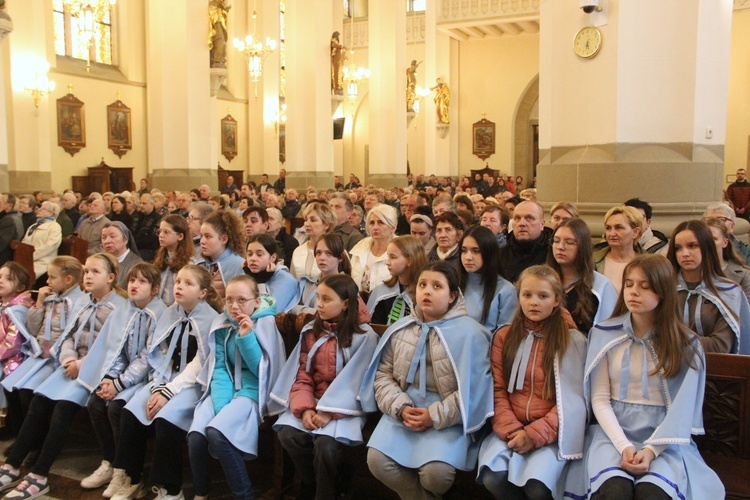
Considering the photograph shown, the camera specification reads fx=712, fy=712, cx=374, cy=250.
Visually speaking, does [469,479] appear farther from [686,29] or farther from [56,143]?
[56,143]

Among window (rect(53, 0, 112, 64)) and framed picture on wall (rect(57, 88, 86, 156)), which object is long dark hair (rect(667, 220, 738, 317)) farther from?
framed picture on wall (rect(57, 88, 86, 156))

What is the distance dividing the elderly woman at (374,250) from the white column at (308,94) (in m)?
10.4

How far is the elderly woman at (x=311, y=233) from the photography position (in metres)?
5.46

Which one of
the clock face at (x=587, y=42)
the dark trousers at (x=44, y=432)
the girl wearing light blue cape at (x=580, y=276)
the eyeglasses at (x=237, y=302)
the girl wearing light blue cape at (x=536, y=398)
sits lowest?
the dark trousers at (x=44, y=432)

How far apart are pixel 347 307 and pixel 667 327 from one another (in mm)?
1598

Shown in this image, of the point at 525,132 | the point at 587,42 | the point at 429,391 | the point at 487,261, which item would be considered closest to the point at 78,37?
the point at 587,42

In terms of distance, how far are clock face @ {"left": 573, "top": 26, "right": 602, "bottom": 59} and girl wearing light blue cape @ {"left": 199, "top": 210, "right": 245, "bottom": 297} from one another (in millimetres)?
3471

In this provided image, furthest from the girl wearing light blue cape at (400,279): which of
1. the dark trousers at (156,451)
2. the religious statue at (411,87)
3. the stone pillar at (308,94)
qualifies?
the religious statue at (411,87)

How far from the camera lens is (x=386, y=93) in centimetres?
1798

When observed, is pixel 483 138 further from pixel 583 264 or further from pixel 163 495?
pixel 163 495

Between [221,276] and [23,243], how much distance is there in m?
3.78

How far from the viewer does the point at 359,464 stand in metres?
3.97

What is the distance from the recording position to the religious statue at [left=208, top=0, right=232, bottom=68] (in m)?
15.0

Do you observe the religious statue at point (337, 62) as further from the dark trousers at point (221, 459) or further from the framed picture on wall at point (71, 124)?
the dark trousers at point (221, 459)
